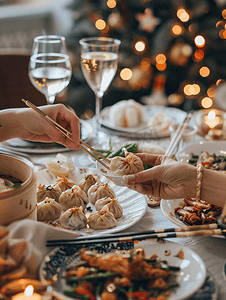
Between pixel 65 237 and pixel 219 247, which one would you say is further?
pixel 219 247

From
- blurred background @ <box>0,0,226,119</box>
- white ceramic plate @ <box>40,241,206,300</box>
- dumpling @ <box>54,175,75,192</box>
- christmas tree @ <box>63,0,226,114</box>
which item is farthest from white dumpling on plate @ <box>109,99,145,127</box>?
christmas tree @ <box>63,0,226,114</box>

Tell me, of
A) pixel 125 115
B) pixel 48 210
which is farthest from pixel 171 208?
pixel 125 115

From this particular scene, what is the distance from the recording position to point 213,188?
107cm

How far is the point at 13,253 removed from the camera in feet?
2.28

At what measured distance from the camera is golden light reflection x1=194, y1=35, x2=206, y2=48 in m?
3.59

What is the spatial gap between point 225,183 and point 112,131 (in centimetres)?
97

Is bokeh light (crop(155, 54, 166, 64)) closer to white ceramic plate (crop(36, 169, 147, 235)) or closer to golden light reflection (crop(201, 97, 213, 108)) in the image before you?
golden light reflection (crop(201, 97, 213, 108))

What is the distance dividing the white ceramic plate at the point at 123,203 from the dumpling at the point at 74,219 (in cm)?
2

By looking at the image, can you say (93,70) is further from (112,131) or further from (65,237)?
(65,237)

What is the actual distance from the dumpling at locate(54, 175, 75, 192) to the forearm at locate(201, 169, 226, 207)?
540 millimetres

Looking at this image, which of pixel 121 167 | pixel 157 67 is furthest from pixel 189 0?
pixel 121 167

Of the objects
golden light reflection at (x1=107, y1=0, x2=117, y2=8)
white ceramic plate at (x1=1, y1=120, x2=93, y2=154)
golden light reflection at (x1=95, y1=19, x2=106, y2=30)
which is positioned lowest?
white ceramic plate at (x1=1, y1=120, x2=93, y2=154)

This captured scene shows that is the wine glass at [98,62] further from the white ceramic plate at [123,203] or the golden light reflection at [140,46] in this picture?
the golden light reflection at [140,46]

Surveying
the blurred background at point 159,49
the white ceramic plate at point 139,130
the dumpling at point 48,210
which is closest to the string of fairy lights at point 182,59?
the blurred background at point 159,49
